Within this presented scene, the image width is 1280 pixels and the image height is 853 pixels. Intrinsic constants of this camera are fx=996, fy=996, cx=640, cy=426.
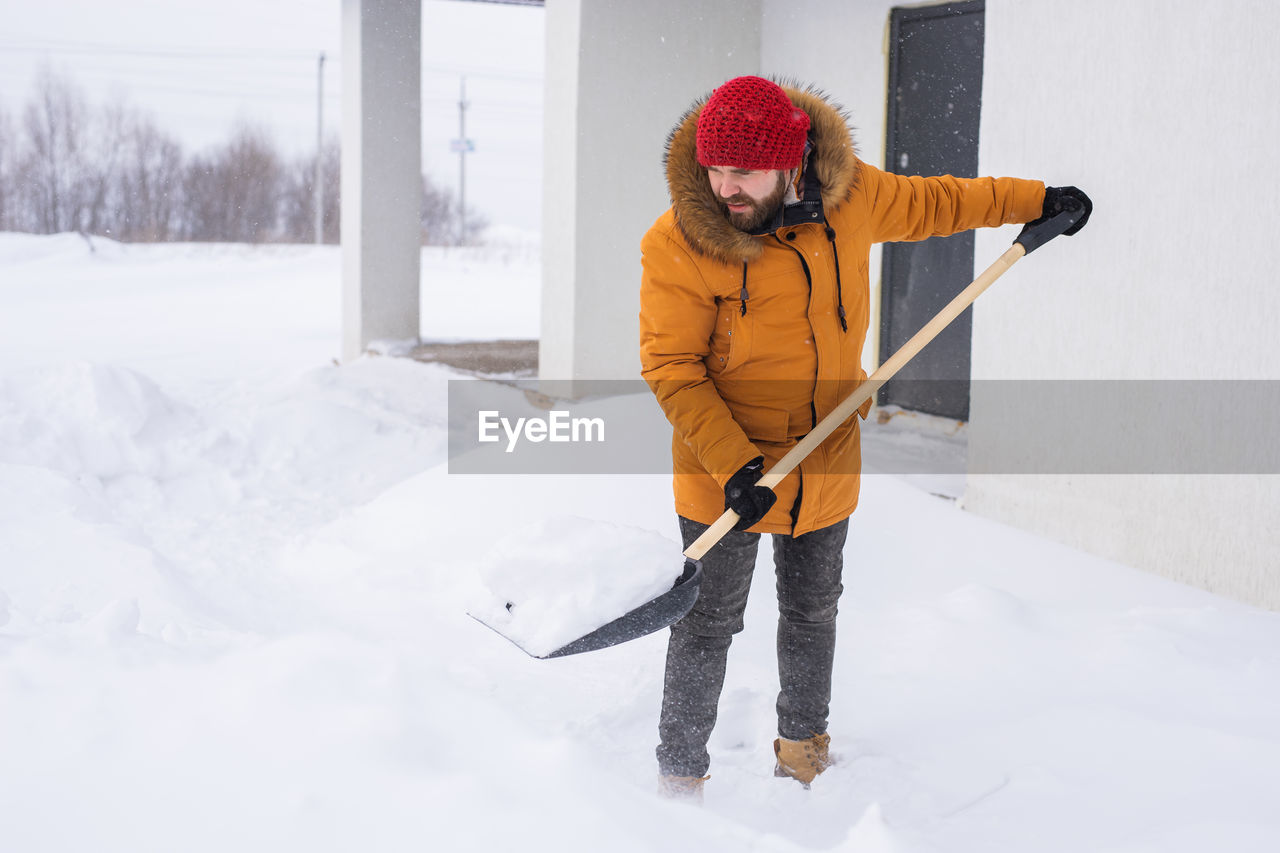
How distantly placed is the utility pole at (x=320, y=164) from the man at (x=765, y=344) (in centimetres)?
2837

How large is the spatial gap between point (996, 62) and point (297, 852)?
3406 mm

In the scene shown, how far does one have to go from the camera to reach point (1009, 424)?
11.9 feet

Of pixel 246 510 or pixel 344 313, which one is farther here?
pixel 344 313

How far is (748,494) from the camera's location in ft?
6.15

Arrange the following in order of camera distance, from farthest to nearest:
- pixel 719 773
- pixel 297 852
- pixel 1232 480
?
pixel 1232 480 → pixel 719 773 → pixel 297 852

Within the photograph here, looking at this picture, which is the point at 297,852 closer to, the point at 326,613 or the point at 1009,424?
the point at 326,613

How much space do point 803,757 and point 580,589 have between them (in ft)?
2.35

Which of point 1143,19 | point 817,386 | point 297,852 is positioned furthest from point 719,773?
point 1143,19

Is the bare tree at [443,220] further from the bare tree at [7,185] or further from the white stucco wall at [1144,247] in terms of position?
the white stucco wall at [1144,247]

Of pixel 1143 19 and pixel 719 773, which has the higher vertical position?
pixel 1143 19

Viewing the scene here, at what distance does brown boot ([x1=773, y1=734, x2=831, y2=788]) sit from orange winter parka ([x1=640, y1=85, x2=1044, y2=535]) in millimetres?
533

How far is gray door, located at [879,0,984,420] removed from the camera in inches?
193

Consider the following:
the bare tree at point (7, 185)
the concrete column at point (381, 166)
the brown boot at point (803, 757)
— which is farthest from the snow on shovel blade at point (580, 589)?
the bare tree at point (7, 185)

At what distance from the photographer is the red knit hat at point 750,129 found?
5.89 feet
